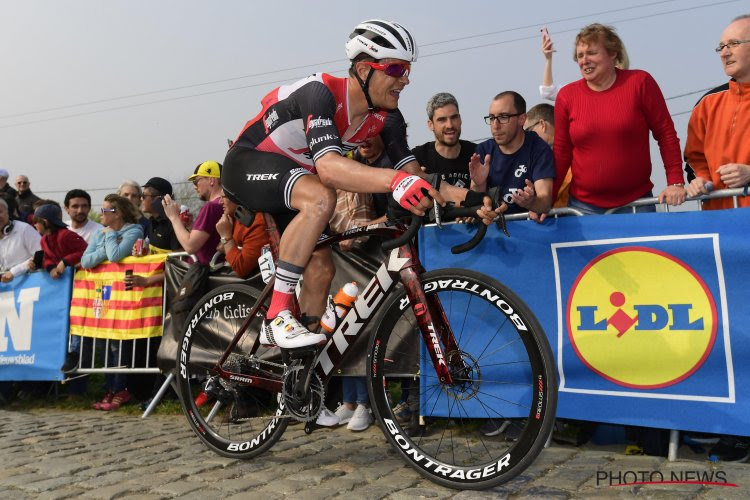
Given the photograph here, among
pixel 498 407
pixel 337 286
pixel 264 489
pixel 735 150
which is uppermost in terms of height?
pixel 735 150

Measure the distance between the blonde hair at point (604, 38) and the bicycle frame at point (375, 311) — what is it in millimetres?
2068

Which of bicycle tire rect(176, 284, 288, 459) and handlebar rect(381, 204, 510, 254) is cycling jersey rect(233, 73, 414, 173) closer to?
handlebar rect(381, 204, 510, 254)

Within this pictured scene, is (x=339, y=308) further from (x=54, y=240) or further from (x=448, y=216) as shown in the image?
(x=54, y=240)

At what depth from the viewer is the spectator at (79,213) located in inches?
357

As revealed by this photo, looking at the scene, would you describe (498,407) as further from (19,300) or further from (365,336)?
(19,300)

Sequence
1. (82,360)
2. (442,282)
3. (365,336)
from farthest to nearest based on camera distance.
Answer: (82,360) → (365,336) → (442,282)

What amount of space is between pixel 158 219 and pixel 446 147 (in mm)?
3762

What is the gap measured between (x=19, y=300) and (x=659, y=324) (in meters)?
7.04

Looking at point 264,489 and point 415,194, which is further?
point 264,489

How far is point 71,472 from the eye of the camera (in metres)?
4.55

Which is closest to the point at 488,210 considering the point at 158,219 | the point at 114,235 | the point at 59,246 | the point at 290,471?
the point at 290,471

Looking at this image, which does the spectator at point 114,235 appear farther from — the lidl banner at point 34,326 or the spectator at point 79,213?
the spectator at point 79,213

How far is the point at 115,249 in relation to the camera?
775 centimetres

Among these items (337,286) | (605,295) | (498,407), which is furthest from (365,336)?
(605,295)
